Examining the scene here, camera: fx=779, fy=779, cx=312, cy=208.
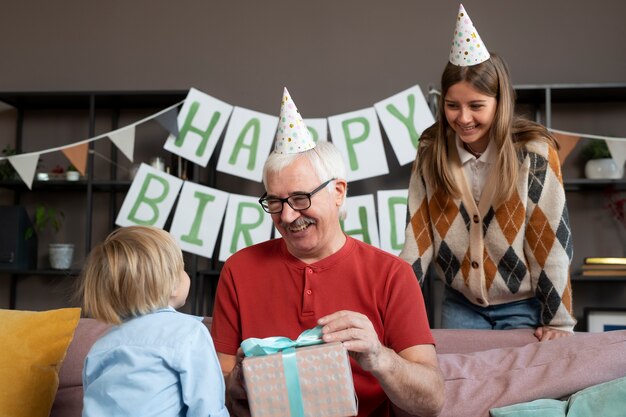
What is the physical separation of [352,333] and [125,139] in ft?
9.72

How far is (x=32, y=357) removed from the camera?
1.87 meters

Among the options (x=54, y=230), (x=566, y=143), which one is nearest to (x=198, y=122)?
(x=54, y=230)

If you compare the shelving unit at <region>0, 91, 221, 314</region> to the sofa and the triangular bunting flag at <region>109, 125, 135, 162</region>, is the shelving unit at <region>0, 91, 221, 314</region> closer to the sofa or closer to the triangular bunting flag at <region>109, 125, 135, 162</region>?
the triangular bunting flag at <region>109, 125, 135, 162</region>

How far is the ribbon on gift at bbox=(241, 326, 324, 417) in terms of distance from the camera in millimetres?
1294

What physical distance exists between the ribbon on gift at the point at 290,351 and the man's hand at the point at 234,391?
0.19 meters

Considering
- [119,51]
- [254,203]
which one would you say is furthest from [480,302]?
[119,51]

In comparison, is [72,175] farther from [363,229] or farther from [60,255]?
[363,229]

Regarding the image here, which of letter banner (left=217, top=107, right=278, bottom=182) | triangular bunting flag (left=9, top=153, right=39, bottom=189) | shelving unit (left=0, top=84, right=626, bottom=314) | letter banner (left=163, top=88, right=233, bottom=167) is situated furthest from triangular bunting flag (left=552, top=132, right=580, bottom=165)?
triangular bunting flag (left=9, top=153, right=39, bottom=189)

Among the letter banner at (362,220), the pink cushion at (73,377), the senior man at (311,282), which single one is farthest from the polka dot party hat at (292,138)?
the letter banner at (362,220)

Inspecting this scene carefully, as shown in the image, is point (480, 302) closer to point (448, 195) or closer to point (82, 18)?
point (448, 195)

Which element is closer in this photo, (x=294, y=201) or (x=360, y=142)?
(x=294, y=201)

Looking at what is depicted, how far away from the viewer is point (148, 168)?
3900 mm

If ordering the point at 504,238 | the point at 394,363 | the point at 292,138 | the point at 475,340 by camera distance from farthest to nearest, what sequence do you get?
the point at 504,238, the point at 475,340, the point at 292,138, the point at 394,363

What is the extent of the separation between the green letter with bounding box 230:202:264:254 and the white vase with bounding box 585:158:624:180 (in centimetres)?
165
